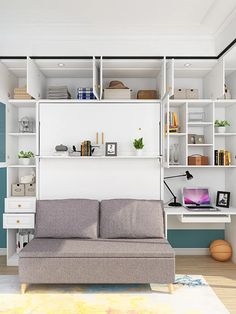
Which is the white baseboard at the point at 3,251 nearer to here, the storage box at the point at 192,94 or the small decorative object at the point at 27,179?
the small decorative object at the point at 27,179

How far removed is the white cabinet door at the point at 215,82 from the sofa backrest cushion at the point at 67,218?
1967 mm

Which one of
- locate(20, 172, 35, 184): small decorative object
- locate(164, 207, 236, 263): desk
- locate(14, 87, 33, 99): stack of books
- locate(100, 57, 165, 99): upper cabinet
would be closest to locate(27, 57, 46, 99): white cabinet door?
locate(14, 87, 33, 99): stack of books

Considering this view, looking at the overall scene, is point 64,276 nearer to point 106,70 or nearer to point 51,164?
point 51,164

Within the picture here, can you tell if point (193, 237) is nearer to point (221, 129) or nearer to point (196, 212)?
point (196, 212)

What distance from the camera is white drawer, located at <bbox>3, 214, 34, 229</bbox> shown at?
160 inches

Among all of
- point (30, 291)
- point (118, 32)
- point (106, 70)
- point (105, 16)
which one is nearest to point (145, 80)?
point (106, 70)

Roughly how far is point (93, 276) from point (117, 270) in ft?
0.78

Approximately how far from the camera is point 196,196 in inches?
176

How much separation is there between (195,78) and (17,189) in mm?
2806

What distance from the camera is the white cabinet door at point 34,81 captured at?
392cm

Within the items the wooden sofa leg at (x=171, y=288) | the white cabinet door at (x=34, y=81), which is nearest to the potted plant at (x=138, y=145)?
the white cabinet door at (x=34, y=81)

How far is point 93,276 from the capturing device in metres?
3.28

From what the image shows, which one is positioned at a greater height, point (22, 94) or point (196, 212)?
point (22, 94)

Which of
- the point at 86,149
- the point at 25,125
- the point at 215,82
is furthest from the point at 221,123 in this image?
the point at 25,125
